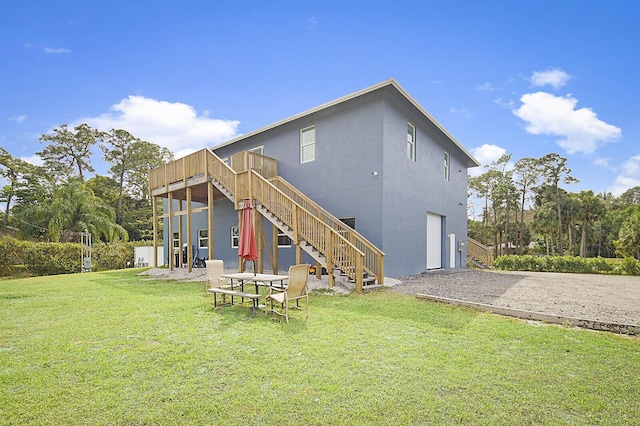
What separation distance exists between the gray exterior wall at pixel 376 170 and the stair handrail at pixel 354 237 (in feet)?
3.01

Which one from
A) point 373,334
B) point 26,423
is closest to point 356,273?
point 373,334

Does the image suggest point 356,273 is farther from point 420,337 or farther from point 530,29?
point 530,29

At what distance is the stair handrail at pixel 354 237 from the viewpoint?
965 cm

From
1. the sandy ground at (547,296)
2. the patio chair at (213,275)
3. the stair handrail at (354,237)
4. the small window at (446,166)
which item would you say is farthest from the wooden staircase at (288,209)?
the small window at (446,166)

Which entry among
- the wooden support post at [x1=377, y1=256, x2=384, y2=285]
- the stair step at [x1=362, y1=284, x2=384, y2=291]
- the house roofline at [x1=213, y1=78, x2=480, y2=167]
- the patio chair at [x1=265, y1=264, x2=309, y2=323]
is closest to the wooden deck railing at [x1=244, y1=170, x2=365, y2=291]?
the stair step at [x1=362, y1=284, x2=384, y2=291]

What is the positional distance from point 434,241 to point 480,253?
5612mm

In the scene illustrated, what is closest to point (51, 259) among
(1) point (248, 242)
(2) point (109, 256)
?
(2) point (109, 256)

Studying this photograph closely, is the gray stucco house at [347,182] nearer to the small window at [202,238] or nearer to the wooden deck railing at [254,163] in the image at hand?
the wooden deck railing at [254,163]

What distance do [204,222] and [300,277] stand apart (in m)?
13.9

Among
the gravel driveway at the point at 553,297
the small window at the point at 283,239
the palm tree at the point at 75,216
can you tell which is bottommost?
the gravel driveway at the point at 553,297

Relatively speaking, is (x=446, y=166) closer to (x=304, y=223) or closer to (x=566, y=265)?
(x=566, y=265)

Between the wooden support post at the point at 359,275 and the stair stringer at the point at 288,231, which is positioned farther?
the stair stringer at the point at 288,231

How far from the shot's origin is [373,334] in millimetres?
5016

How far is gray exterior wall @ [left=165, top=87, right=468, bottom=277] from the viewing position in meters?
11.8
